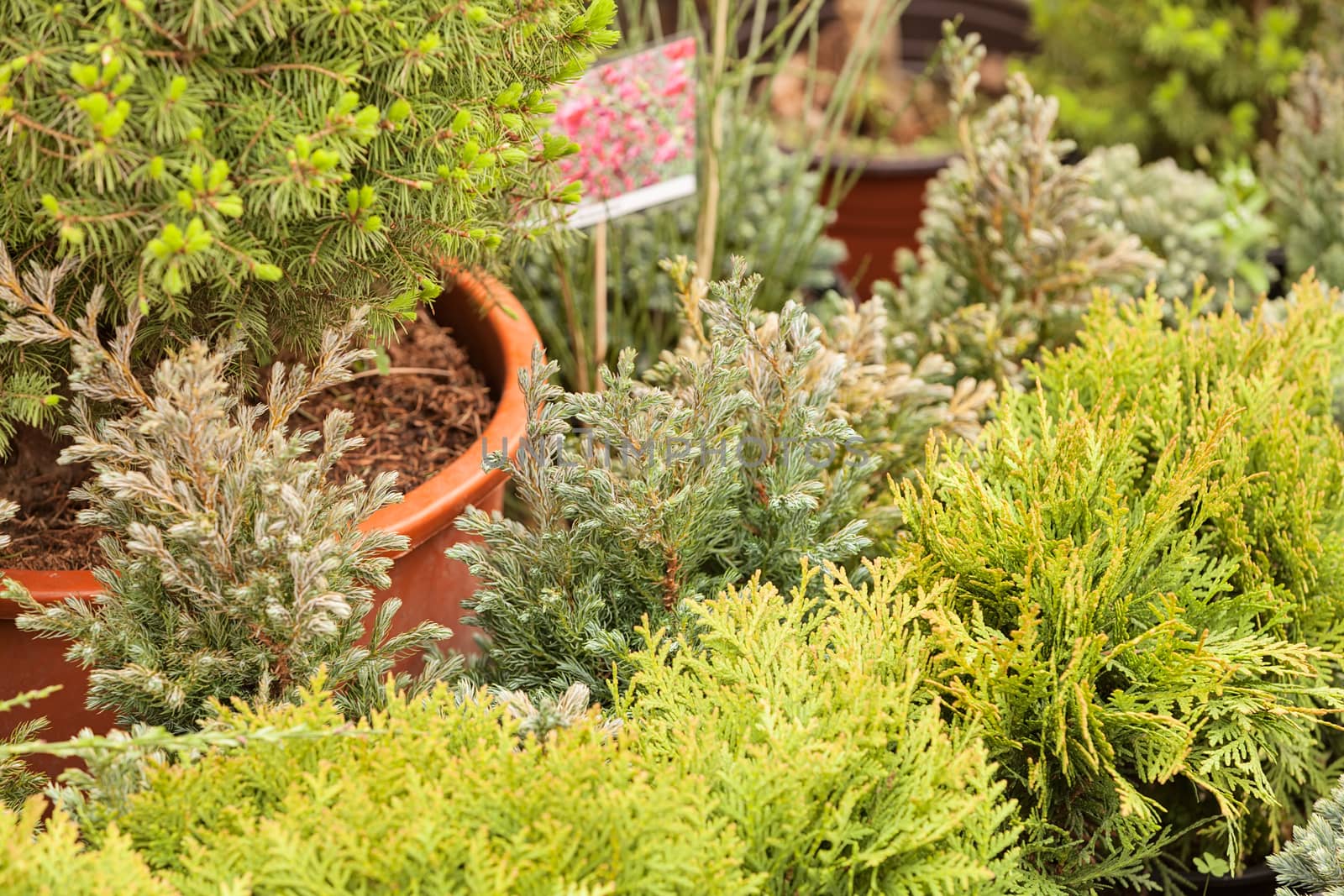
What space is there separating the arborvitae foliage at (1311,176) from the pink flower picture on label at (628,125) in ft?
5.20

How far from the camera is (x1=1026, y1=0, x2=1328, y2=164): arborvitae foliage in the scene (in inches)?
128

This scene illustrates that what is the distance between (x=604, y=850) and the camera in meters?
1.13

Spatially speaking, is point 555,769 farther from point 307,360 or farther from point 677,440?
point 307,360

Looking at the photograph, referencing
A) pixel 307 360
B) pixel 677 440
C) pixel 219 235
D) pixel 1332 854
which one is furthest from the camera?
pixel 307 360

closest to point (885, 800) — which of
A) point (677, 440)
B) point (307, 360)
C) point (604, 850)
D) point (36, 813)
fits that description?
point (604, 850)

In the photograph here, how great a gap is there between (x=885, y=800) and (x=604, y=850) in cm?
31

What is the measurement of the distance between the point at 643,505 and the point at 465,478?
32 cm

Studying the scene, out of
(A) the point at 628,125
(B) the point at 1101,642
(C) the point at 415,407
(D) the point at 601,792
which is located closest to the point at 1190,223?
(A) the point at 628,125

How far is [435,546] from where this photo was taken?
168 centimetres

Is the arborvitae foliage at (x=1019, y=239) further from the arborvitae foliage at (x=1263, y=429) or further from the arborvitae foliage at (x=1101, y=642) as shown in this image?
the arborvitae foliage at (x=1101, y=642)

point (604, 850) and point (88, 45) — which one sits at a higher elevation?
point (88, 45)

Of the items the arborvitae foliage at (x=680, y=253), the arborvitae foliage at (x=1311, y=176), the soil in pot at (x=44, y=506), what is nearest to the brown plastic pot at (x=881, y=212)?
the arborvitae foliage at (x=680, y=253)

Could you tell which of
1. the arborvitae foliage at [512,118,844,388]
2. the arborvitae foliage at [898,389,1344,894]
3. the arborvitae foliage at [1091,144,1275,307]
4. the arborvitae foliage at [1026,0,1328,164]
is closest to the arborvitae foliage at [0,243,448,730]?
the arborvitae foliage at [898,389,1344,894]

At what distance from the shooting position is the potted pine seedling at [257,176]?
1.17m
